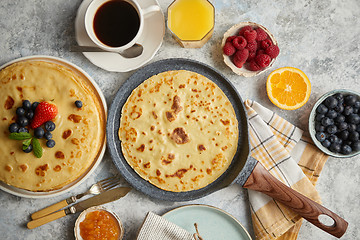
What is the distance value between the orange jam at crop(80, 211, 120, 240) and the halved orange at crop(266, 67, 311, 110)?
150cm

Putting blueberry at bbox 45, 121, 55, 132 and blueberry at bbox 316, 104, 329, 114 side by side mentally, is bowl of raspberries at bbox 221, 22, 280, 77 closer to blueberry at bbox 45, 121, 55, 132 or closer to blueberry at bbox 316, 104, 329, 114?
blueberry at bbox 316, 104, 329, 114

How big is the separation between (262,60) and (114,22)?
3.64 ft

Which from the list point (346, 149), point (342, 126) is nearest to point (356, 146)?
point (346, 149)

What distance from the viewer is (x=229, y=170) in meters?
2.49

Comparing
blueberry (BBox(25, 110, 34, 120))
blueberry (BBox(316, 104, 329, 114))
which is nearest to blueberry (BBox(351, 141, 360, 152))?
blueberry (BBox(316, 104, 329, 114))

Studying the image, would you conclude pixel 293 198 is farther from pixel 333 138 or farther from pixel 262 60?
pixel 262 60

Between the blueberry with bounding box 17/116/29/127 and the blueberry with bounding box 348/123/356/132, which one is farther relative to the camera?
the blueberry with bounding box 348/123/356/132

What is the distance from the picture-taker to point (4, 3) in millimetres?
2553

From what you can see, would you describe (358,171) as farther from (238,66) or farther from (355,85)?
(238,66)

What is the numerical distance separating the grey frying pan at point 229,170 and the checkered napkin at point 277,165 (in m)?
0.12

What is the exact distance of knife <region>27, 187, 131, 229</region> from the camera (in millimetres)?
2443

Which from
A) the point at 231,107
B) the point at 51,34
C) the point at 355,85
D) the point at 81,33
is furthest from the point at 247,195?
the point at 51,34

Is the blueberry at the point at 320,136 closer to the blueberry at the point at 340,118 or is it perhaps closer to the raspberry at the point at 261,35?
the blueberry at the point at 340,118

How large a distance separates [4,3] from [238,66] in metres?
1.86
